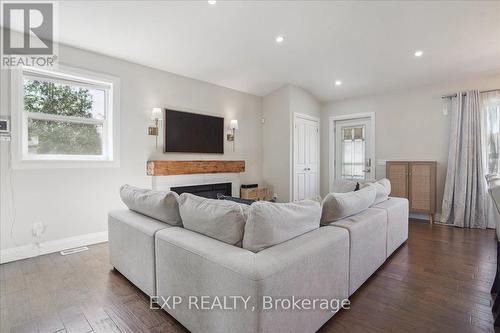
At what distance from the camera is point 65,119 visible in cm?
326

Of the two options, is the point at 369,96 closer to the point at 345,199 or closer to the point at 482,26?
the point at 482,26

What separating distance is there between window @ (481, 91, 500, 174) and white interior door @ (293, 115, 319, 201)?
286 cm

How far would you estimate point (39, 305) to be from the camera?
1.92 metres

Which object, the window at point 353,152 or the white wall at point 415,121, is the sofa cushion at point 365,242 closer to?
the white wall at point 415,121

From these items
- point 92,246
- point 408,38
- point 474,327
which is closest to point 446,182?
point 408,38

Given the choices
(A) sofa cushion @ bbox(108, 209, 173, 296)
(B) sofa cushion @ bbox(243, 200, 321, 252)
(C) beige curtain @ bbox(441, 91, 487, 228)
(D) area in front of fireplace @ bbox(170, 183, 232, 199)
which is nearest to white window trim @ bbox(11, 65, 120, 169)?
(D) area in front of fireplace @ bbox(170, 183, 232, 199)

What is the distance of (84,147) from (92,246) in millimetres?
1306

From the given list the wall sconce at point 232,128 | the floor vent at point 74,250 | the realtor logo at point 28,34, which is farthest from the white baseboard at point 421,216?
the realtor logo at point 28,34

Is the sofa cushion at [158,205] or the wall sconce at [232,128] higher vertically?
the wall sconce at [232,128]

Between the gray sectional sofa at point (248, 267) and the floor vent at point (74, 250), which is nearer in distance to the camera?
the gray sectional sofa at point (248, 267)

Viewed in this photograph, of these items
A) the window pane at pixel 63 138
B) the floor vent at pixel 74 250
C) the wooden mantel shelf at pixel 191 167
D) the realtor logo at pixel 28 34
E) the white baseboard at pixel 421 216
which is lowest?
the floor vent at pixel 74 250

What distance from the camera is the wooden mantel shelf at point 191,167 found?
380 cm

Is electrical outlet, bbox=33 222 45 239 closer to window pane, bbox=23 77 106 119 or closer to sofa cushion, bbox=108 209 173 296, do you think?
sofa cushion, bbox=108 209 173 296

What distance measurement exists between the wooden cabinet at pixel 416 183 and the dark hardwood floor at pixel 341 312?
4.79ft
